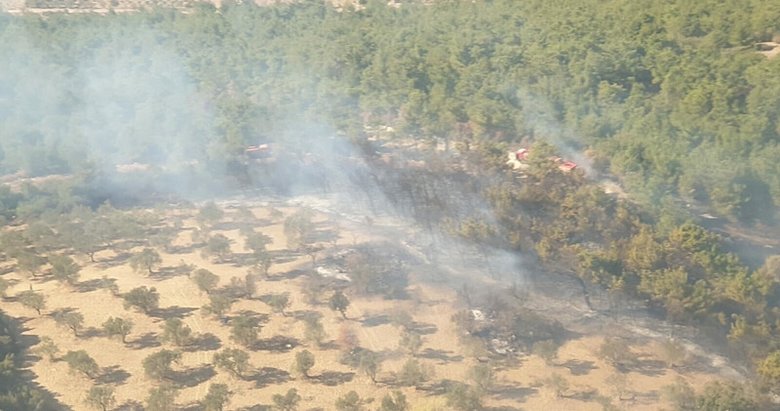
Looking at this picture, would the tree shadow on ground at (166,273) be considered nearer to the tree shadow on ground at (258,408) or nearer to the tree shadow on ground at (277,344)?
the tree shadow on ground at (277,344)

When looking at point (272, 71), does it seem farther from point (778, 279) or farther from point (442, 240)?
point (778, 279)

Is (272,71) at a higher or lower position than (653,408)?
higher

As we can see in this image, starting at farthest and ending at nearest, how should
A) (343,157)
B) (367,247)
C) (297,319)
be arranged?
(343,157) → (367,247) → (297,319)

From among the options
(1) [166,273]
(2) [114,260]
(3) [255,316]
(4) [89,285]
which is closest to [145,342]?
(3) [255,316]

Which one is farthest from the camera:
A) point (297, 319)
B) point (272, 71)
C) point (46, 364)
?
point (272, 71)

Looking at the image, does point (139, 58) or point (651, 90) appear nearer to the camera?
point (651, 90)

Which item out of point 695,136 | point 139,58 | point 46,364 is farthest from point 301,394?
point 139,58

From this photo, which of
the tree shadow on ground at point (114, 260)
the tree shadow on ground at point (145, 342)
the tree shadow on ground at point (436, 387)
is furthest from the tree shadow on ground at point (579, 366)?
the tree shadow on ground at point (114, 260)
